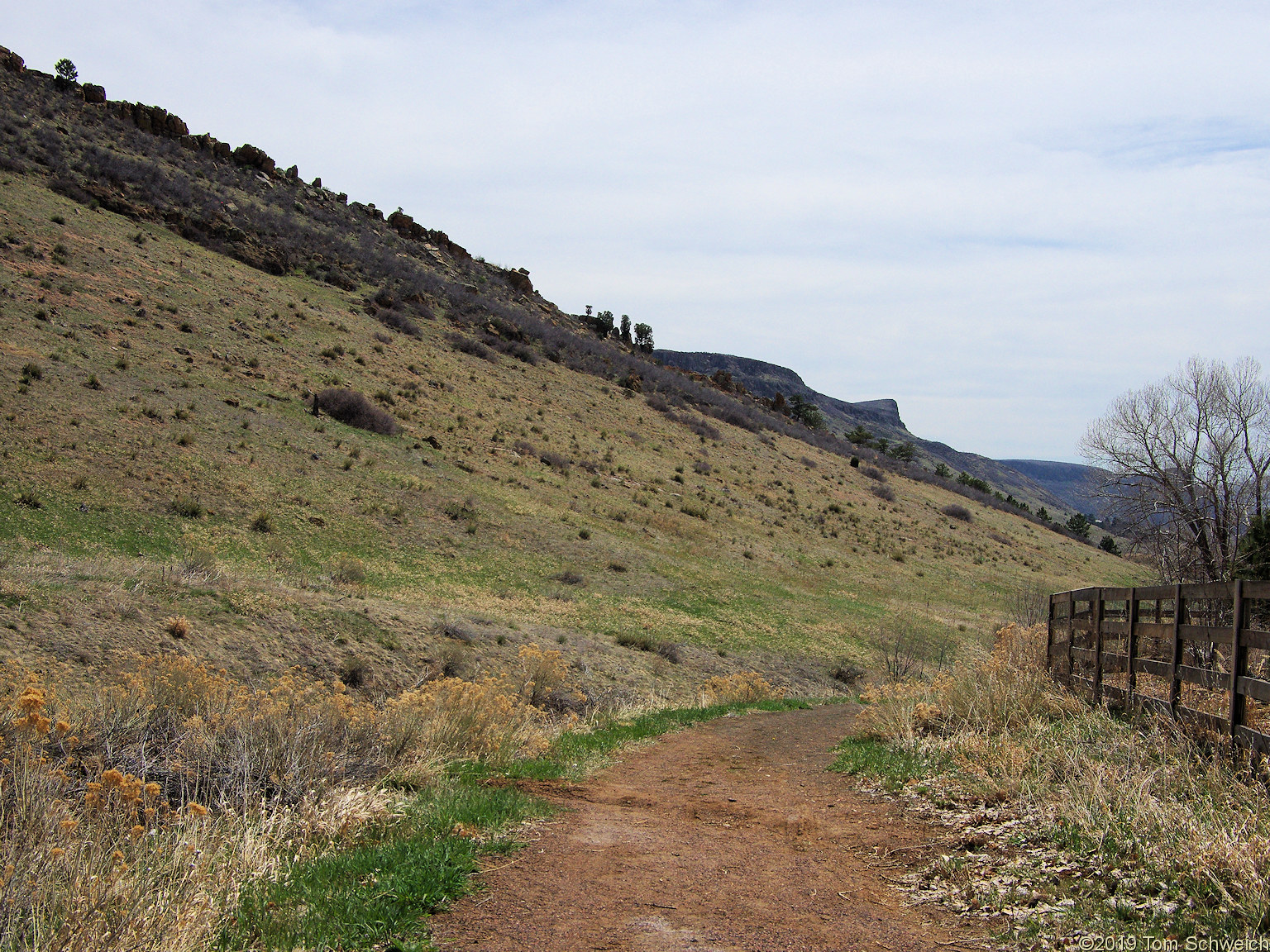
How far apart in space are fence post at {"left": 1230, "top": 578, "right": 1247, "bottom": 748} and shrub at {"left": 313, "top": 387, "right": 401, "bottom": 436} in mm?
29470

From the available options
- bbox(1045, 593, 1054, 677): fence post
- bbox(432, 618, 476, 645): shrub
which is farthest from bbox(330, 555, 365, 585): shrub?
bbox(1045, 593, 1054, 677): fence post

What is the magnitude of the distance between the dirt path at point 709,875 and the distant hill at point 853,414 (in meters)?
127

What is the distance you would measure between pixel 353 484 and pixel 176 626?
1408cm

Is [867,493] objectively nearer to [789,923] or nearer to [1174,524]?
[1174,524]

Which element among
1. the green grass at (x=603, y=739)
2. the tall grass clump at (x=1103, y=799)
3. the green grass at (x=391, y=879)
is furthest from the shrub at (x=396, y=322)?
the tall grass clump at (x=1103, y=799)

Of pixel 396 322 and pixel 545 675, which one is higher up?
pixel 396 322

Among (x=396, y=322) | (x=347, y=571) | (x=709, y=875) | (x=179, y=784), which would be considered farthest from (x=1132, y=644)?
(x=396, y=322)

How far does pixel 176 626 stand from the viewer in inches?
472

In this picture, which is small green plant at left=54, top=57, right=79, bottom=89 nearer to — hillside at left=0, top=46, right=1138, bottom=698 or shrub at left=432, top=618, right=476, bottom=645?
hillside at left=0, top=46, right=1138, bottom=698

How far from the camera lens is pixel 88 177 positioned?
40406mm

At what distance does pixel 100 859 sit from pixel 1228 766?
655cm


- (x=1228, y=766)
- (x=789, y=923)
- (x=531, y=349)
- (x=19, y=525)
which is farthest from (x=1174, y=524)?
(x=531, y=349)

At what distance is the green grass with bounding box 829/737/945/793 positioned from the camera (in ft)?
24.6

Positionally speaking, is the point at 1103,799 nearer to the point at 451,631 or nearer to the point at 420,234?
the point at 451,631
